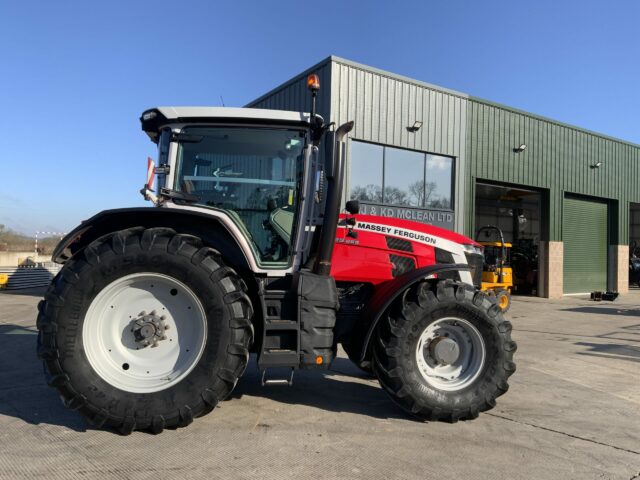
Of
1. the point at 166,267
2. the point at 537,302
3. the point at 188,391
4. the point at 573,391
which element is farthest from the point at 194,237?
the point at 537,302

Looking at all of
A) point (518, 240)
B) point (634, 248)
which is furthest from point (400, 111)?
point (634, 248)

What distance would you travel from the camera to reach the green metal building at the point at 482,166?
1327 cm

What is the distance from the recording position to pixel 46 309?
3.53m

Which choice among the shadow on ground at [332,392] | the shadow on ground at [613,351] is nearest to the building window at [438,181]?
Result: the shadow on ground at [613,351]

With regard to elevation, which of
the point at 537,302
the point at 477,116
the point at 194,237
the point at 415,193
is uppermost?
the point at 477,116

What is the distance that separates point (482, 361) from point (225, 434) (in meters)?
2.25

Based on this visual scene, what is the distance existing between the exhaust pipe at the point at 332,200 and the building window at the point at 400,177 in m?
9.11

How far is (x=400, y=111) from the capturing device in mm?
13891

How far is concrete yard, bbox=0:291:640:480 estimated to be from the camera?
10.2 ft

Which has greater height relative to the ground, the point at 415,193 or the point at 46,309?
the point at 415,193

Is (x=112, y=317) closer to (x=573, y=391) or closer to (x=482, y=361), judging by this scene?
(x=482, y=361)

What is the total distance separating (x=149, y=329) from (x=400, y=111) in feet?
Result: 38.4

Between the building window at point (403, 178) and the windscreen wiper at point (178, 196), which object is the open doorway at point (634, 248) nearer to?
the building window at point (403, 178)

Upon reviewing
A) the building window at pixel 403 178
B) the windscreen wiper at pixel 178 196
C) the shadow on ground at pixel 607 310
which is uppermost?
the building window at pixel 403 178
